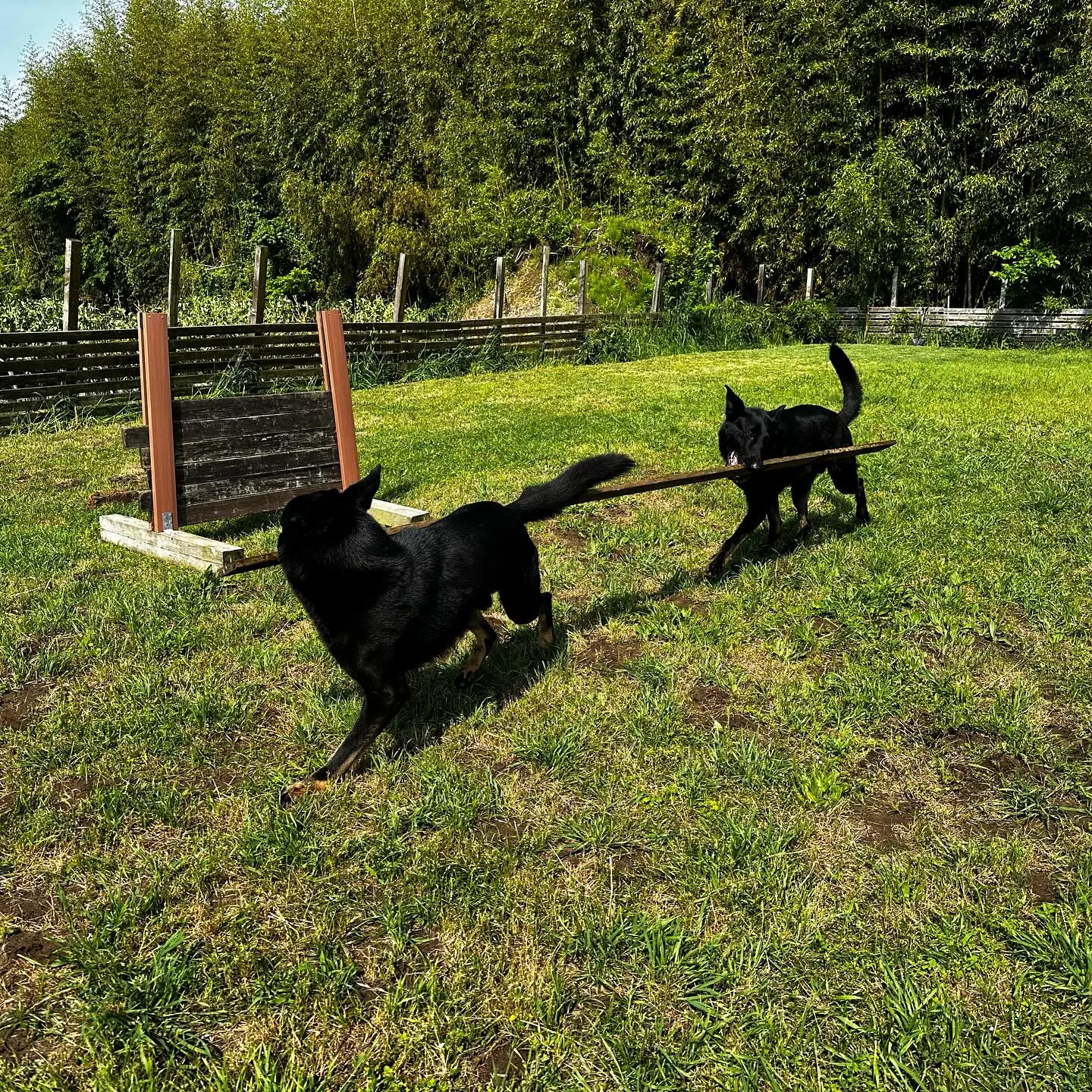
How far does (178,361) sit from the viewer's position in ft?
29.7

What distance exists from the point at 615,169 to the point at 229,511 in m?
17.6

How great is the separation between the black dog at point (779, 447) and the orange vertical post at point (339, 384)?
2.59 m

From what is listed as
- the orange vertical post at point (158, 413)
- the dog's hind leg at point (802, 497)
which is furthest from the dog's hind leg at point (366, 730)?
the dog's hind leg at point (802, 497)

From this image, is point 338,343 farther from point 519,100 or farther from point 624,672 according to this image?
point 519,100

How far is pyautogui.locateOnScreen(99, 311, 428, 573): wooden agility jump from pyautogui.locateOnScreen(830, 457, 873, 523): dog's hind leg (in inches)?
103

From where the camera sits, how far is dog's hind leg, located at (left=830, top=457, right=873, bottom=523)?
4.70 m

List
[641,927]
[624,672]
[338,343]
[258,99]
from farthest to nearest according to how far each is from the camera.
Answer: [258,99]
[338,343]
[624,672]
[641,927]

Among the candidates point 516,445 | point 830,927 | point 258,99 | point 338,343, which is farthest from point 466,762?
point 258,99

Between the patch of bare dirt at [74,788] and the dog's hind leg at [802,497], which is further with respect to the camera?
the dog's hind leg at [802,497]

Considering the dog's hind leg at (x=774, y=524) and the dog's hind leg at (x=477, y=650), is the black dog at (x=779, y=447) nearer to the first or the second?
the dog's hind leg at (x=774, y=524)

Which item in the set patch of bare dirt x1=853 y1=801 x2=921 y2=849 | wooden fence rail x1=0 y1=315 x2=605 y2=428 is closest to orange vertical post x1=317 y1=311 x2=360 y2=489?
wooden fence rail x1=0 y1=315 x2=605 y2=428

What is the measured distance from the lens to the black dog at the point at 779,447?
4.02 meters

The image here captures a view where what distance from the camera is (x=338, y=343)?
209 inches

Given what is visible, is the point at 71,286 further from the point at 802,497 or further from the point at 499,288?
the point at 802,497
